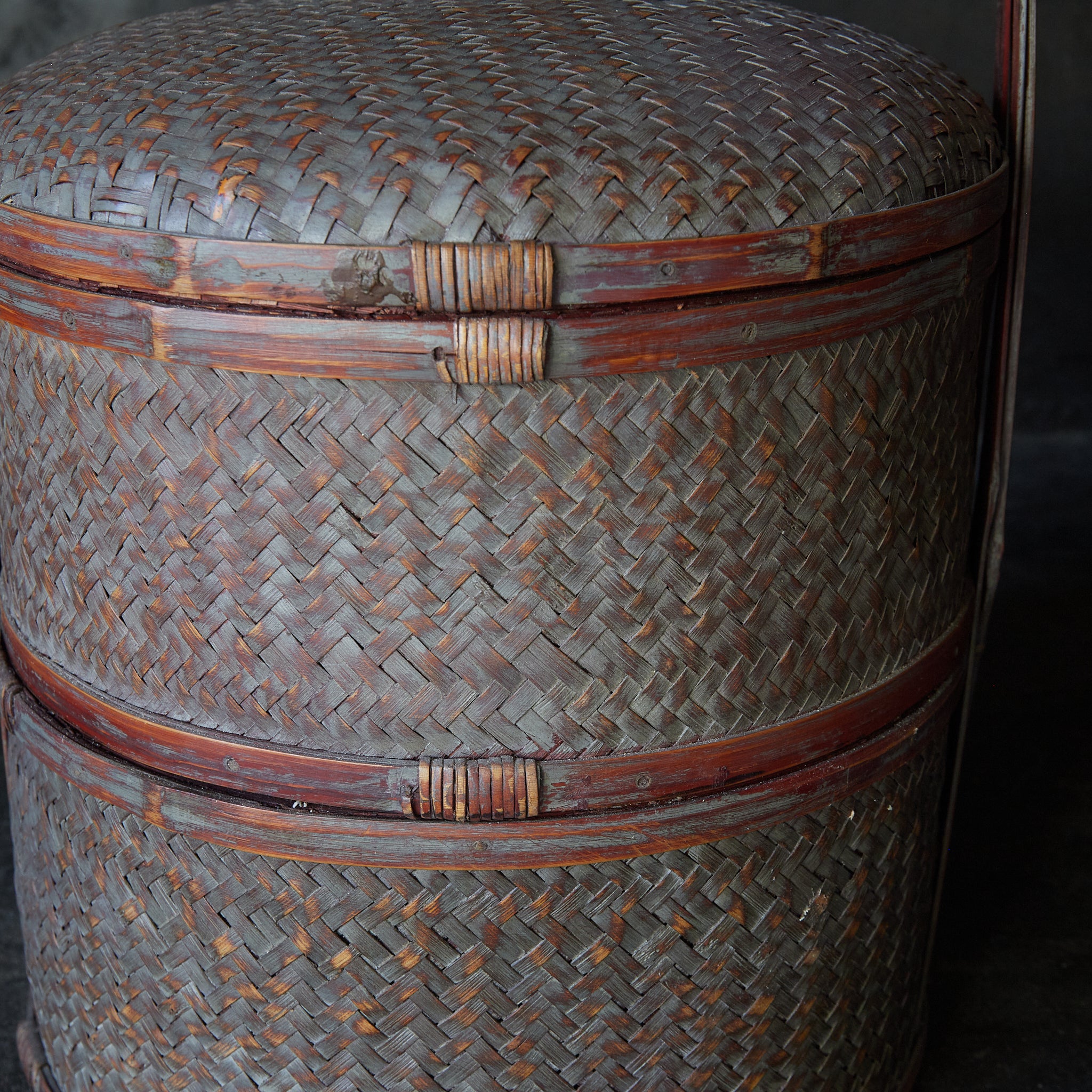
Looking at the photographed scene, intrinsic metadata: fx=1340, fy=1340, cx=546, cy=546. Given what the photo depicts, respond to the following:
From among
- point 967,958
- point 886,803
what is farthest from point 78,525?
point 967,958

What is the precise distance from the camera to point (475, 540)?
109 centimetres

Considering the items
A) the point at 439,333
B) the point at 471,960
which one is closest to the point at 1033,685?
the point at 471,960

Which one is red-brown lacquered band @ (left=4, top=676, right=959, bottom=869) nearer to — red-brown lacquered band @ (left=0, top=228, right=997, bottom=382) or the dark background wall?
red-brown lacquered band @ (left=0, top=228, right=997, bottom=382)

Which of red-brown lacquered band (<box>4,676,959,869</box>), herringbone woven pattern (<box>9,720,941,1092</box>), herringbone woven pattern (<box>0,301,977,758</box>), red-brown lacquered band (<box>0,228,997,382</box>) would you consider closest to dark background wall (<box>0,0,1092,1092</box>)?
herringbone woven pattern (<box>9,720,941,1092</box>)

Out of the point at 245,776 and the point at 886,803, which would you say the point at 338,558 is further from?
the point at 886,803

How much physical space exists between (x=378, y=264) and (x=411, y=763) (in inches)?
16.5

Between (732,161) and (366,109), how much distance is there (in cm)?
30

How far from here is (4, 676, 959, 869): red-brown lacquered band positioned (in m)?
1.16

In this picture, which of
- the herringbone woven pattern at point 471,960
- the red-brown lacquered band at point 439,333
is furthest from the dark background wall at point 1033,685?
the red-brown lacquered band at point 439,333

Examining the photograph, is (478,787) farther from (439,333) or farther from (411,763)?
(439,333)

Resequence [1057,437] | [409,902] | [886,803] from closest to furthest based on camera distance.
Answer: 1. [409,902]
2. [886,803]
3. [1057,437]

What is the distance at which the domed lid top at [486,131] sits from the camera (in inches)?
40.8

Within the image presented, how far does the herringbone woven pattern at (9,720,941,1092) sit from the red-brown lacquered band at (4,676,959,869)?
0.02 m

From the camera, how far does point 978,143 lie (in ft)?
4.11
